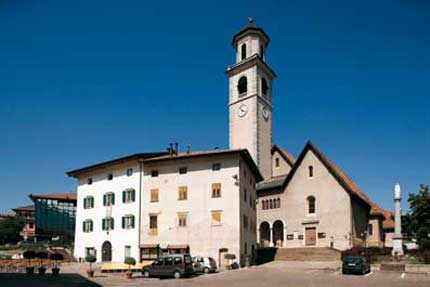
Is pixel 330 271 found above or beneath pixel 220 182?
beneath

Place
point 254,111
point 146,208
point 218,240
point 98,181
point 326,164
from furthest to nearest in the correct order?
point 254,111 → point 326,164 → point 98,181 → point 146,208 → point 218,240

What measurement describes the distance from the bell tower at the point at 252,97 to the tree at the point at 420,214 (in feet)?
62.3

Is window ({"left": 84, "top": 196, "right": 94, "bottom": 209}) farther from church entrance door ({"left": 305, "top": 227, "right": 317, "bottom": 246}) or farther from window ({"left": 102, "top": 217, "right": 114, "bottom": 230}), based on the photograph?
church entrance door ({"left": 305, "top": 227, "right": 317, "bottom": 246})

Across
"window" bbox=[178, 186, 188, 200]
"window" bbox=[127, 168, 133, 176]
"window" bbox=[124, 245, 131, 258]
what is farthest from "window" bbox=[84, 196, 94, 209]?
"window" bbox=[178, 186, 188, 200]

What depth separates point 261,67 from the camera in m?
68.6

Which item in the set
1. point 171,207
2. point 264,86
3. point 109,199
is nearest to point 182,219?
point 171,207

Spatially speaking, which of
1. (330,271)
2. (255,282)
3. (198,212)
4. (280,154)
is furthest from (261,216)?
(255,282)

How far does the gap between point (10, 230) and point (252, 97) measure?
188ft

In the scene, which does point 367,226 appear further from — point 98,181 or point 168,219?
point 98,181

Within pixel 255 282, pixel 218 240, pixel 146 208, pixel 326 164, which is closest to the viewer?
pixel 255 282

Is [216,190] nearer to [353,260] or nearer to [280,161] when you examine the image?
[353,260]

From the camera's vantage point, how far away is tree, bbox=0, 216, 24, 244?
315ft

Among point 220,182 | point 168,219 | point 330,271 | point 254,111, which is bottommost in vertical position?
point 330,271

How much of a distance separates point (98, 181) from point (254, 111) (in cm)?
2310
